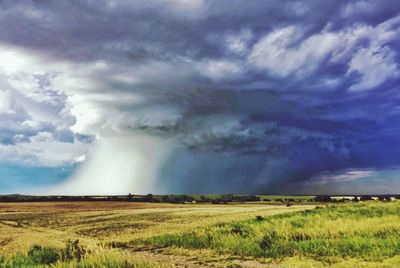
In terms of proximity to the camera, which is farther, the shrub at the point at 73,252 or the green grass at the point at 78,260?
the shrub at the point at 73,252

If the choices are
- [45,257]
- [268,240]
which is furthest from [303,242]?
[45,257]

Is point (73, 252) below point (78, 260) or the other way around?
the other way around

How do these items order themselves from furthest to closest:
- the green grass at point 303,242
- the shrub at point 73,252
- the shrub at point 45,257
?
the green grass at point 303,242 → the shrub at point 45,257 → the shrub at point 73,252

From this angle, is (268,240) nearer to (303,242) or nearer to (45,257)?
(303,242)

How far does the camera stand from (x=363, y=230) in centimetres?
2662

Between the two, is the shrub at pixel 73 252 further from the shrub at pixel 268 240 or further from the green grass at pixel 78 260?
the shrub at pixel 268 240

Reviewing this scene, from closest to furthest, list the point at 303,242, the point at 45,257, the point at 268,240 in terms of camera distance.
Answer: the point at 45,257, the point at 303,242, the point at 268,240

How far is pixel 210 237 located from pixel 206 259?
21.5 feet

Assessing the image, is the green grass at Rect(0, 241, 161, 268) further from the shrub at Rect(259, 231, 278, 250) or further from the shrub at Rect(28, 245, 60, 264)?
the shrub at Rect(259, 231, 278, 250)

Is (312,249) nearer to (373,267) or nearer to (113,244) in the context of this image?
(373,267)

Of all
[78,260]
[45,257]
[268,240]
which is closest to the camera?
[78,260]

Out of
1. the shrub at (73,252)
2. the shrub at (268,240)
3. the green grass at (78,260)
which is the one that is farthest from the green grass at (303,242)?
the green grass at (78,260)

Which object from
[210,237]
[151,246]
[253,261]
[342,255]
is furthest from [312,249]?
[151,246]

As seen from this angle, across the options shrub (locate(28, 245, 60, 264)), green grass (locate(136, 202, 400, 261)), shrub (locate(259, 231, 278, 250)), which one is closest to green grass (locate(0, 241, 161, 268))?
shrub (locate(28, 245, 60, 264))
